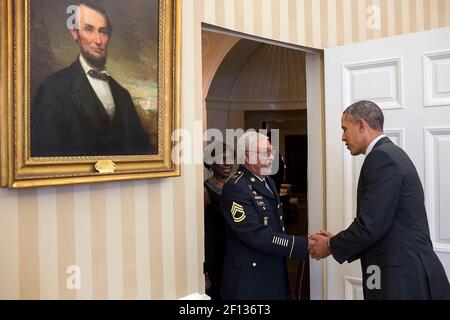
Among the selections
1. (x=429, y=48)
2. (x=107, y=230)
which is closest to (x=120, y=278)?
(x=107, y=230)

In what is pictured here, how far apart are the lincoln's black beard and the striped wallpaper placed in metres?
0.48

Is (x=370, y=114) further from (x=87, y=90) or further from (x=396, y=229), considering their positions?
(x=87, y=90)

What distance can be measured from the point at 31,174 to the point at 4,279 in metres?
0.37

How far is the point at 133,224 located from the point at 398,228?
1214 mm

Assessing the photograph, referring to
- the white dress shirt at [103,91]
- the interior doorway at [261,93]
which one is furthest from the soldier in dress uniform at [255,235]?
the interior doorway at [261,93]

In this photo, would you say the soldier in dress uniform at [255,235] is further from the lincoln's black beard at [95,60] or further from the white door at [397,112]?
the lincoln's black beard at [95,60]

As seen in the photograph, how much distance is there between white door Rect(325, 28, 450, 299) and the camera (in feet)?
7.89

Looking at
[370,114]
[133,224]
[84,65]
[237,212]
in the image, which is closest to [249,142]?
[237,212]

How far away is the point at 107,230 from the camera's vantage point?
184cm

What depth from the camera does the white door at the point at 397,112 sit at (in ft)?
7.89

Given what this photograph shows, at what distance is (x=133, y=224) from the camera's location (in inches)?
76.4

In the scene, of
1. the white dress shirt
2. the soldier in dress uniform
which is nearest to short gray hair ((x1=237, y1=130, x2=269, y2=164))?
the soldier in dress uniform

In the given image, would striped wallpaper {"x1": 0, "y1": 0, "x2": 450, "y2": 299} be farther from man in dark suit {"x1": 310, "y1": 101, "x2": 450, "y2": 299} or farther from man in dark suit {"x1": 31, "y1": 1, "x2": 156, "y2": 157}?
man in dark suit {"x1": 310, "y1": 101, "x2": 450, "y2": 299}
